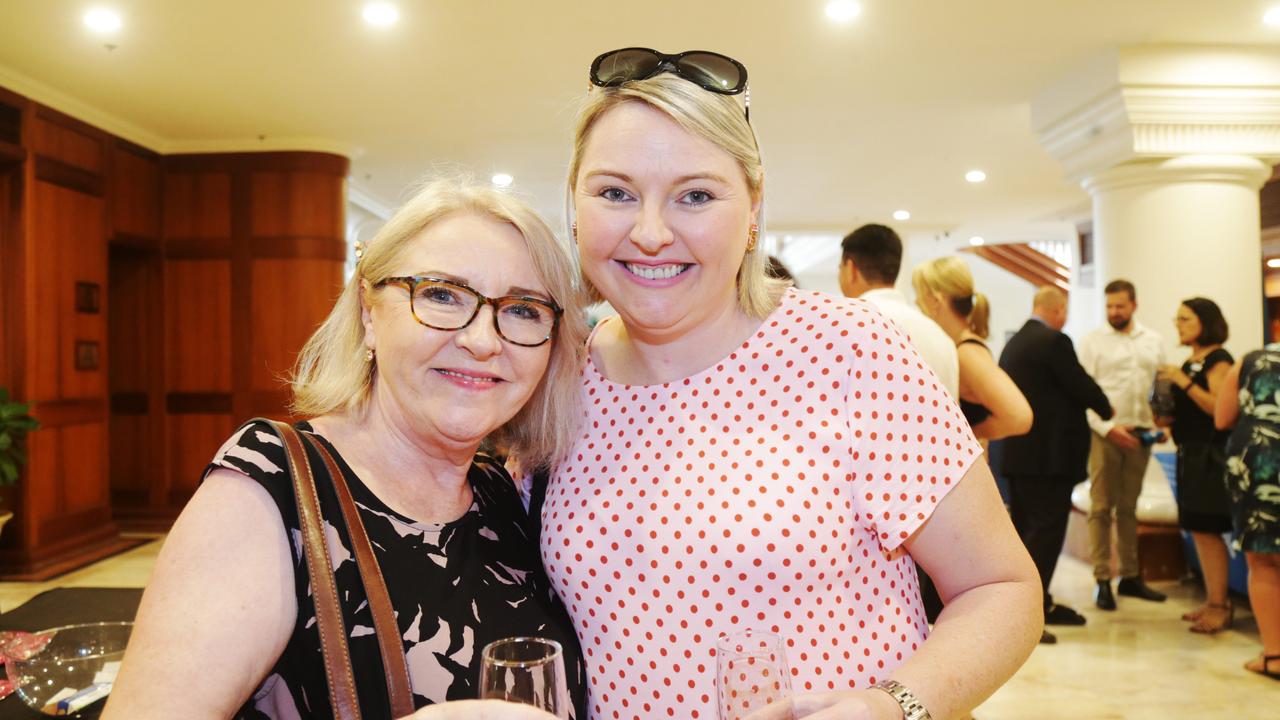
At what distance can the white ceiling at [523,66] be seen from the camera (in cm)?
517

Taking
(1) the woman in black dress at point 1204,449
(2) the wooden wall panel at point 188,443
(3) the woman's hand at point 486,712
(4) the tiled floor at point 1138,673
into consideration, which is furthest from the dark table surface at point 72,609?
(2) the wooden wall panel at point 188,443

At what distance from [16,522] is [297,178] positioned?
376 centimetres

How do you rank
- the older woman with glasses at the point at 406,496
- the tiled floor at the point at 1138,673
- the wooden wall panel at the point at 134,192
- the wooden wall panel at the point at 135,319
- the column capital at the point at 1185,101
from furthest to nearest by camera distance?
the wooden wall panel at the point at 135,319, the wooden wall panel at the point at 134,192, the column capital at the point at 1185,101, the tiled floor at the point at 1138,673, the older woman with glasses at the point at 406,496

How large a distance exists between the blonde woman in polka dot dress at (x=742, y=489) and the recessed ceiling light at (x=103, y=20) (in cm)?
505

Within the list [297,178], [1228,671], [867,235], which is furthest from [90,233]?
[1228,671]

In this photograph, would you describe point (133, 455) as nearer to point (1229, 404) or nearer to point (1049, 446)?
point (1049, 446)

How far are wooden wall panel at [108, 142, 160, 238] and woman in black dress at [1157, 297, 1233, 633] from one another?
322 inches

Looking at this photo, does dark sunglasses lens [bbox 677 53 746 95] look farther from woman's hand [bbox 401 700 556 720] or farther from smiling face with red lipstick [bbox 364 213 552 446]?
woman's hand [bbox 401 700 556 720]

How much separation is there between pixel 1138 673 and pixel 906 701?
4.09 m

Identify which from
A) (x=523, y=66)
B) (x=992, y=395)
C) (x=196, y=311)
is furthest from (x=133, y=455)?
(x=992, y=395)

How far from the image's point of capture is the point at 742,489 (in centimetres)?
126

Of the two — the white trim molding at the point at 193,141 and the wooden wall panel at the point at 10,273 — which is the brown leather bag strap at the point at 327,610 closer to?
the wooden wall panel at the point at 10,273

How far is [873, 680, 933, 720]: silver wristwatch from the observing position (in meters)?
1.11

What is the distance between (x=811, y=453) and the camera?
128 cm
